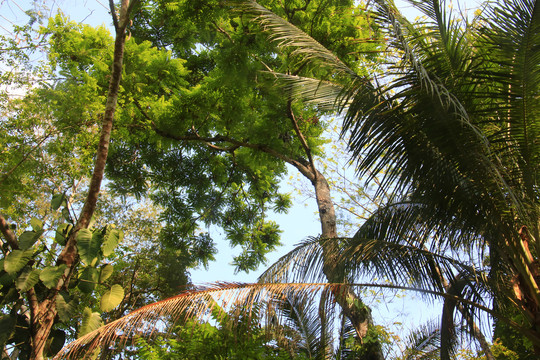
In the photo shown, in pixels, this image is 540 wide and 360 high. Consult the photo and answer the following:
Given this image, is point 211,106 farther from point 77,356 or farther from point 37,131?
point 77,356

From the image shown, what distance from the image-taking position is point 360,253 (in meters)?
4.32

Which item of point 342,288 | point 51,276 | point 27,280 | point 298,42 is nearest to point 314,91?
point 298,42

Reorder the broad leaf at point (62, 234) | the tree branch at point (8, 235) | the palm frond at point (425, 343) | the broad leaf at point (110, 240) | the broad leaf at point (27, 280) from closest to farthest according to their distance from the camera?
the broad leaf at point (27, 280) → the tree branch at point (8, 235) → the broad leaf at point (110, 240) → the broad leaf at point (62, 234) → the palm frond at point (425, 343)

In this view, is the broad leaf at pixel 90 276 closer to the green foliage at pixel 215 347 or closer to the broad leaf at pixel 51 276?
the broad leaf at pixel 51 276

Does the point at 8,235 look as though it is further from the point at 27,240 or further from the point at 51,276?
the point at 51,276

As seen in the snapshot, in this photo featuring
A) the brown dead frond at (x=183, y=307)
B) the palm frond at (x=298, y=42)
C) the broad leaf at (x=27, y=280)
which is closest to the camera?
the brown dead frond at (x=183, y=307)

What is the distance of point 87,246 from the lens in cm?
458

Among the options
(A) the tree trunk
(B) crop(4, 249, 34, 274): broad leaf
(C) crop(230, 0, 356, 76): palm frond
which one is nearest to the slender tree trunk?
(B) crop(4, 249, 34, 274): broad leaf

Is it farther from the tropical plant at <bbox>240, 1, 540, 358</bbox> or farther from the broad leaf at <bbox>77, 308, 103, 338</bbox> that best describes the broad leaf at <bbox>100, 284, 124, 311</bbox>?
the tropical plant at <bbox>240, 1, 540, 358</bbox>

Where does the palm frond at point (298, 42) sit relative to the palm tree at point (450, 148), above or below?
above

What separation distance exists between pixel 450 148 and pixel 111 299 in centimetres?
406

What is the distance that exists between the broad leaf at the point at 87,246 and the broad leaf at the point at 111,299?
0.57 m

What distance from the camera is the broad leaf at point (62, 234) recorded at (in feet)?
16.1

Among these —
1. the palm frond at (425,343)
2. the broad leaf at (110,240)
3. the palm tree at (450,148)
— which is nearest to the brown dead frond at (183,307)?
the palm tree at (450,148)
